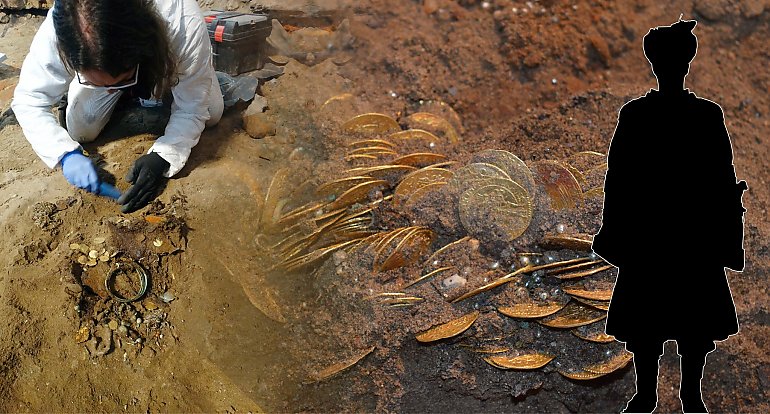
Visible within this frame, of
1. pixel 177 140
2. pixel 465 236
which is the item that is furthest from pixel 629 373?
A: pixel 177 140

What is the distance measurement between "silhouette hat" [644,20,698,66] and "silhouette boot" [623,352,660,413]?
0.87 m

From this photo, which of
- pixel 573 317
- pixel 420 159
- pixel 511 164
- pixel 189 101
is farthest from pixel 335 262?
pixel 189 101

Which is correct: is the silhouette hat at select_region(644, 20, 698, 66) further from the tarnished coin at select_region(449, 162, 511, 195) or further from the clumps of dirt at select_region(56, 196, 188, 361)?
the clumps of dirt at select_region(56, 196, 188, 361)

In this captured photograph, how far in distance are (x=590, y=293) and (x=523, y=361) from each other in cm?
32

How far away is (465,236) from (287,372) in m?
0.81

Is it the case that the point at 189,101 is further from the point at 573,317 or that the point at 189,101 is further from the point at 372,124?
the point at 573,317

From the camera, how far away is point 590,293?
1677 mm

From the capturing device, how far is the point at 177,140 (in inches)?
88.7

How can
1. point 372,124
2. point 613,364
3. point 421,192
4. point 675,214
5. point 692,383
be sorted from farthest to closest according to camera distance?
point 372,124
point 421,192
point 613,364
point 692,383
point 675,214

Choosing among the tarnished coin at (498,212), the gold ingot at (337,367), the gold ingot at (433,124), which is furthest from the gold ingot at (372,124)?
the gold ingot at (337,367)

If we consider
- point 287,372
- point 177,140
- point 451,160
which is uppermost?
point 451,160

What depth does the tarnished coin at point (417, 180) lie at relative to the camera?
199 cm

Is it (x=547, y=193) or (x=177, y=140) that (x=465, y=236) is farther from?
(x=177, y=140)

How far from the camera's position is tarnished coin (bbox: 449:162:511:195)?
1899 millimetres
